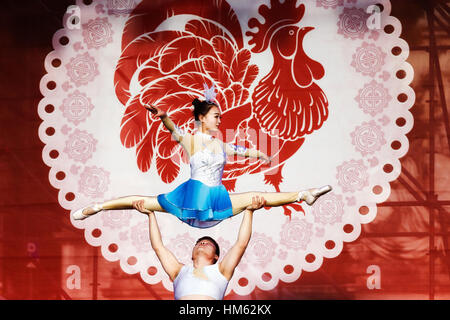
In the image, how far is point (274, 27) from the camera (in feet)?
13.6

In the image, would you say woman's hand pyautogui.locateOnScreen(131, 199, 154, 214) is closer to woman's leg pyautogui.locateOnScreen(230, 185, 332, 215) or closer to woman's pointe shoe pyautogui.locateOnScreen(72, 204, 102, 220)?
woman's pointe shoe pyautogui.locateOnScreen(72, 204, 102, 220)

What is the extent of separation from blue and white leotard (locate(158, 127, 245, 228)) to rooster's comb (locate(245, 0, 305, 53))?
65cm

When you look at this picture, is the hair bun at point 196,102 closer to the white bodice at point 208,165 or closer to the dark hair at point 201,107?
the dark hair at point 201,107

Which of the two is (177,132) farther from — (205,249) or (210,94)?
(205,249)

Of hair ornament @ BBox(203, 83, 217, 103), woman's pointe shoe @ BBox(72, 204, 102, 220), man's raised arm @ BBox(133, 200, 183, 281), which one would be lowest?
man's raised arm @ BBox(133, 200, 183, 281)

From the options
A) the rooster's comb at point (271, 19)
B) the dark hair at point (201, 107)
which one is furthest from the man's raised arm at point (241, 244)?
the rooster's comb at point (271, 19)

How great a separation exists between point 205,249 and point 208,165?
1.58 ft

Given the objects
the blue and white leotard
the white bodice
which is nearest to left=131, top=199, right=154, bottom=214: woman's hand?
the blue and white leotard

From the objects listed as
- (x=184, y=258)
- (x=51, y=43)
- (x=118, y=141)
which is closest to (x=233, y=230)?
(x=184, y=258)

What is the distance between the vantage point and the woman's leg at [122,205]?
410cm

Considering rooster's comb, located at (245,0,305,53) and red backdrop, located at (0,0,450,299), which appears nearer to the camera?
red backdrop, located at (0,0,450,299)

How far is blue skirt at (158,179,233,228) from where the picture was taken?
4.00 metres

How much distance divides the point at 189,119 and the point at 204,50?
42cm

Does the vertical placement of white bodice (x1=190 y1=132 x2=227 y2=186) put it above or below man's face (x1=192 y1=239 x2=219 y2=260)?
above
